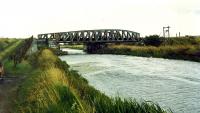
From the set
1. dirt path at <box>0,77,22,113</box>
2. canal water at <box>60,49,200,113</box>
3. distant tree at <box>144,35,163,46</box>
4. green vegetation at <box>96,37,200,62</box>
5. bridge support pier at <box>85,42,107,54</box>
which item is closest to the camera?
dirt path at <box>0,77,22,113</box>

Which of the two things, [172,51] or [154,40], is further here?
[154,40]

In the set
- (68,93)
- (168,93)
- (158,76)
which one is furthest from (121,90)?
(68,93)

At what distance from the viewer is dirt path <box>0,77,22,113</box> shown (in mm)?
28375

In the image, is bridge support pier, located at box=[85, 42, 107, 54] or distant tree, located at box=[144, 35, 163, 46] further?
bridge support pier, located at box=[85, 42, 107, 54]

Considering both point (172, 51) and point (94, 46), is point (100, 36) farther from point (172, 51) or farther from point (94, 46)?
point (172, 51)

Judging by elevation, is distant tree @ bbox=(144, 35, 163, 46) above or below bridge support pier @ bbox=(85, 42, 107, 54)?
above

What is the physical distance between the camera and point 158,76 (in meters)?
57.0

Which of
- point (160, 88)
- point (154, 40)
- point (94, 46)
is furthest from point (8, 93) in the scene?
point (94, 46)

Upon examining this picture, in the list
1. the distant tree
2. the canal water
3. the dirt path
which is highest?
the distant tree

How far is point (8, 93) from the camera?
35.0m

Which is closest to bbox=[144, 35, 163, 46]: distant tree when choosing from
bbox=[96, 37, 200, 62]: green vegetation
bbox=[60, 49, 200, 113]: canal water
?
bbox=[96, 37, 200, 62]: green vegetation

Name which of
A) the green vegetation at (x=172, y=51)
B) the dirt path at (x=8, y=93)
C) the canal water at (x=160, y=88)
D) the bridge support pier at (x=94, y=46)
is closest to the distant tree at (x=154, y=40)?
the green vegetation at (x=172, y=51)

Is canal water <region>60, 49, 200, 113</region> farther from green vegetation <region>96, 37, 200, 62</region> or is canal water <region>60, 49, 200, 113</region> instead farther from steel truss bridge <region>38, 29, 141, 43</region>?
steel truss bridge <region>38, 29, 141, 43</region>

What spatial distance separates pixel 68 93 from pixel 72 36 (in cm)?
16858
